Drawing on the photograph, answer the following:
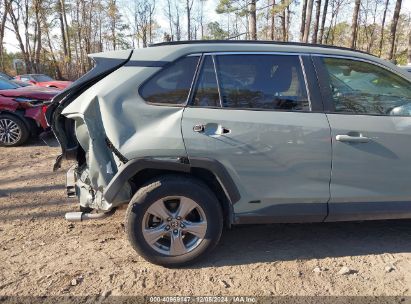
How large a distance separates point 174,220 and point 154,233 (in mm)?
197

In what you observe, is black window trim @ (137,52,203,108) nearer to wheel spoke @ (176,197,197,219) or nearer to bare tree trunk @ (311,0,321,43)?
wheel spoke @ (176,197,197,219)

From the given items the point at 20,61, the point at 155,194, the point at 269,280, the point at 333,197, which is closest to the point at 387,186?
the point at 333,197

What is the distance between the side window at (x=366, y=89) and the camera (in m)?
3.19

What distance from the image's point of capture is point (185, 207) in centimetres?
305

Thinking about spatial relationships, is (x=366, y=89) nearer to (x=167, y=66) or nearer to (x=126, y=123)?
(x=167, y=66)

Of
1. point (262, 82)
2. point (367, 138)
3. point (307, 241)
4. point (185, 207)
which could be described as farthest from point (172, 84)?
point (307, 241)

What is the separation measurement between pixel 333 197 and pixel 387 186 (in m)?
0.49

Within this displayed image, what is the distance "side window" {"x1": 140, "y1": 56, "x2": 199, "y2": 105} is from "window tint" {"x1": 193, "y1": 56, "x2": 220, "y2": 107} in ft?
0.25

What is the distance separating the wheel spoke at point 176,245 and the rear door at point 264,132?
1.71 ft

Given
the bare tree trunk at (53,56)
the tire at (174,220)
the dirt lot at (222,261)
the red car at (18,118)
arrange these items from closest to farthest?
the dirt lot at (222,261) → the tire at (174,220) → the red car at (18,118) → the bare tree trunk at (53,56)

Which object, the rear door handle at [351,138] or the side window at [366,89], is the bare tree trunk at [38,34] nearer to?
the side window at [366,89]

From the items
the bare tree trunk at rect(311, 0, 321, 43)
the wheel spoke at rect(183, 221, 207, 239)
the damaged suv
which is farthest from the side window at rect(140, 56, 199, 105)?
the bare tree trunk at rect(311, 0, 321, 43)

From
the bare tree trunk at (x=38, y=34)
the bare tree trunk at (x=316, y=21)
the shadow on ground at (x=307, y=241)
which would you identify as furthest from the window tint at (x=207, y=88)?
the bare tree trunk at (x=38, y=34)

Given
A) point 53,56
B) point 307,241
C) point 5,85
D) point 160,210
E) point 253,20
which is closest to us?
point 160,210
